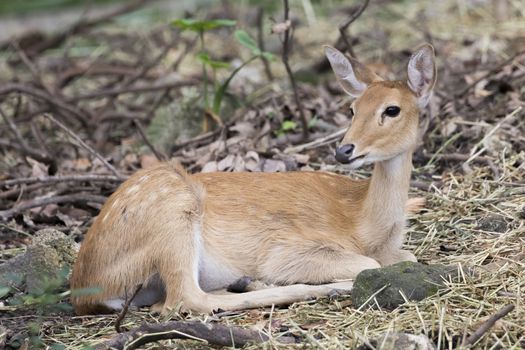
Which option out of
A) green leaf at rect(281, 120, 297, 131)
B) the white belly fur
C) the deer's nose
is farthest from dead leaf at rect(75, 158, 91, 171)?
the deer's nose

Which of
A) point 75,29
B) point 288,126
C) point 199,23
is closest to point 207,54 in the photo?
point 199,23

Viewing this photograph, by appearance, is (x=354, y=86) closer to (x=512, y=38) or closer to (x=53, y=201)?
(x=53, y=201)

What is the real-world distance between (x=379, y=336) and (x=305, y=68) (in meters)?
6.45

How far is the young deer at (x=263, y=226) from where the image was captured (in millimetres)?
5965

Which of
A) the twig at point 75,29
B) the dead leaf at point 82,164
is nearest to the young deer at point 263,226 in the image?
the dead leaf at point 82,164

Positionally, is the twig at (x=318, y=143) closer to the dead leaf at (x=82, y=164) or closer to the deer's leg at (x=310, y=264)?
the dead leaf at (x=82, y=164)

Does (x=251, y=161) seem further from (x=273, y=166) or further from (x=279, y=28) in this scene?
(x=279, y=28)

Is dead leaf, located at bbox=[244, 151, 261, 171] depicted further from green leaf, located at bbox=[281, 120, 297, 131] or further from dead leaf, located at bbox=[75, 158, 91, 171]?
dead leaf, located at bbox=[75, 158, 91, 171]

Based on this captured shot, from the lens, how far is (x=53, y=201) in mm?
7570

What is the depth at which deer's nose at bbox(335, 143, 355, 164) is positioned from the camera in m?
6.02

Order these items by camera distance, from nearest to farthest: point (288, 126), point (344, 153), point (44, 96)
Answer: point (344, 153) < point (288, 126) < point (44, 96)

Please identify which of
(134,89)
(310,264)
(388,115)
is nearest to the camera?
(310,264)

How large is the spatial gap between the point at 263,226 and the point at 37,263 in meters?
1.45

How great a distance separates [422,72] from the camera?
21.3ft
